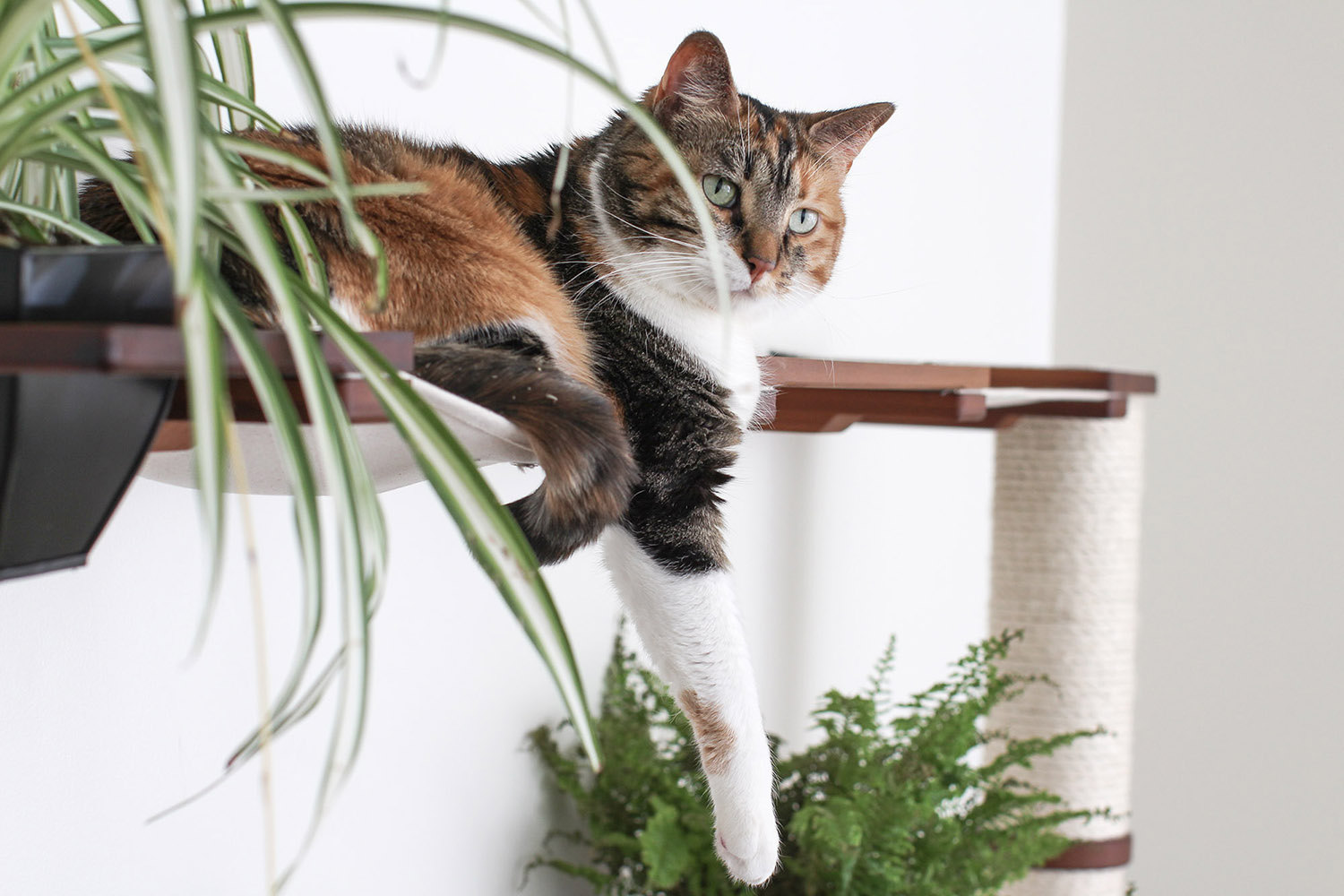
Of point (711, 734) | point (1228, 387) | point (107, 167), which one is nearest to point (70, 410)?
point (107, 167)

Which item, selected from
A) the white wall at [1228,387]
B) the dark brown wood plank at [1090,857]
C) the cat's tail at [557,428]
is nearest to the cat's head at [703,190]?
the cat's tail at [557,428]

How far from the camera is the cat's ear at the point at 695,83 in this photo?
2.90 ft

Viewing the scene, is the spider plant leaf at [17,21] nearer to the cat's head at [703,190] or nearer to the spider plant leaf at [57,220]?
the spider plant leaf at [57,220]

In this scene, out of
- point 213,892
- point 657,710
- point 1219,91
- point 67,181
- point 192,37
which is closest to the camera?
point 192,37

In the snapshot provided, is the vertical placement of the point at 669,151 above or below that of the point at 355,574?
above

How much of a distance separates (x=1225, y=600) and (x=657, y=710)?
1304 millimetres

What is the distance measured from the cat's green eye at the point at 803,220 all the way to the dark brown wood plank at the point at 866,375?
0.37ft

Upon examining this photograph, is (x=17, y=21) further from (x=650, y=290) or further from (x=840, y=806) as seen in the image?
(x=840, y=806)

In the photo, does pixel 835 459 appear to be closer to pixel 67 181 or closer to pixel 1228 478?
pixel 1228 478

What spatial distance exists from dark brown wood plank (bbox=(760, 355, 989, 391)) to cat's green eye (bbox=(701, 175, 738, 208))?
0.14 m

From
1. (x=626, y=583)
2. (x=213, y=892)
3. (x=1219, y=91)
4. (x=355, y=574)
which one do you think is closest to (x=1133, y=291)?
(x=1219, y=91)

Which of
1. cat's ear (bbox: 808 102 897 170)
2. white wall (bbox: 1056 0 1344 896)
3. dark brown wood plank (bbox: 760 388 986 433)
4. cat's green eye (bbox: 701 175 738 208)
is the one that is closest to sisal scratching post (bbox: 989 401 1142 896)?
dark brown wood plank (bbox: 760 388 986 433)

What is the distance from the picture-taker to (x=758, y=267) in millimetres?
912

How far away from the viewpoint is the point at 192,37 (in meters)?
0.39
